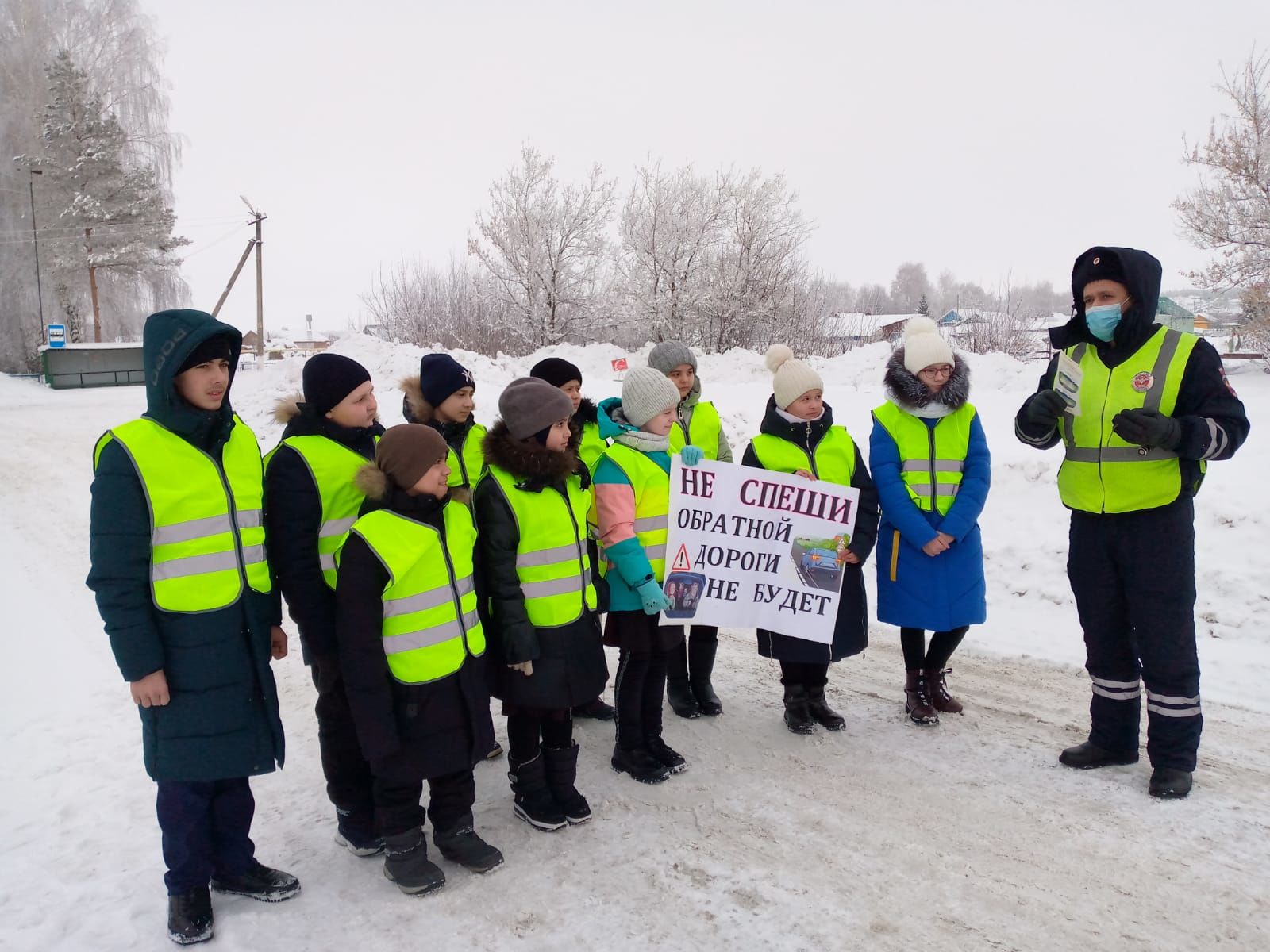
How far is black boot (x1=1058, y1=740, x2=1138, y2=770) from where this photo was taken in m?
4.24

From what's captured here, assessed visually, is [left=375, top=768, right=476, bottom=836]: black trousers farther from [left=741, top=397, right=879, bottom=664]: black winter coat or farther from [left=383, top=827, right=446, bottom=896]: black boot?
[left=741, top=397, right=879, bottom=664]: black winter coat

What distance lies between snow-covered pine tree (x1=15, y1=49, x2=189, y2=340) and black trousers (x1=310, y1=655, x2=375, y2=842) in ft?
123

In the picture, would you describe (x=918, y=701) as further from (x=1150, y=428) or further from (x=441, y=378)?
(x=441, y=378)

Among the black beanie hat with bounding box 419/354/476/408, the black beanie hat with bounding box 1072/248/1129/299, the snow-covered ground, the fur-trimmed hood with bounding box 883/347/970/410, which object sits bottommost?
the snow-covered ground

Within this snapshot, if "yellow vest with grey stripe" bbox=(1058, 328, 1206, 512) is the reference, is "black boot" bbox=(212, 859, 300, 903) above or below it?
below

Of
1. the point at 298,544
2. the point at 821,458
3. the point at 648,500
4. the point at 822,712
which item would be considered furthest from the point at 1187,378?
the point at 298,544

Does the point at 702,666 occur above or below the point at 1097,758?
above

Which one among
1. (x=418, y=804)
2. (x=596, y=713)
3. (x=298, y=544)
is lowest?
(x=596, y=713)

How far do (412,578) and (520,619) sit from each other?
0.56 meters

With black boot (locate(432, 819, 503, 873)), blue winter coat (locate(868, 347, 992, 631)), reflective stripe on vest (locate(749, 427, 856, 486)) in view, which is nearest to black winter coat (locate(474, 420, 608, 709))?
black boot (locate(432, 819, 503, 873))

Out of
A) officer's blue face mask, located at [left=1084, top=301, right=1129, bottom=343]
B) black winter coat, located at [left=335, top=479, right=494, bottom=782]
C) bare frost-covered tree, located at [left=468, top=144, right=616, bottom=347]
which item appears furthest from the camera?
bare frost-covered tree, located at [left=468, top=144, right=616, bottom=347]

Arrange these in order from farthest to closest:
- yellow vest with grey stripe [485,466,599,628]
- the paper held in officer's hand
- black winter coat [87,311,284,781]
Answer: the paper held in officer's hand
yellow vest with grey stripe [485,466,599,628]
black winter coat [87,311,284,781]

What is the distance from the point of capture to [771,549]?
473 centimetres

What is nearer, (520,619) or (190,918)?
(190,918)
